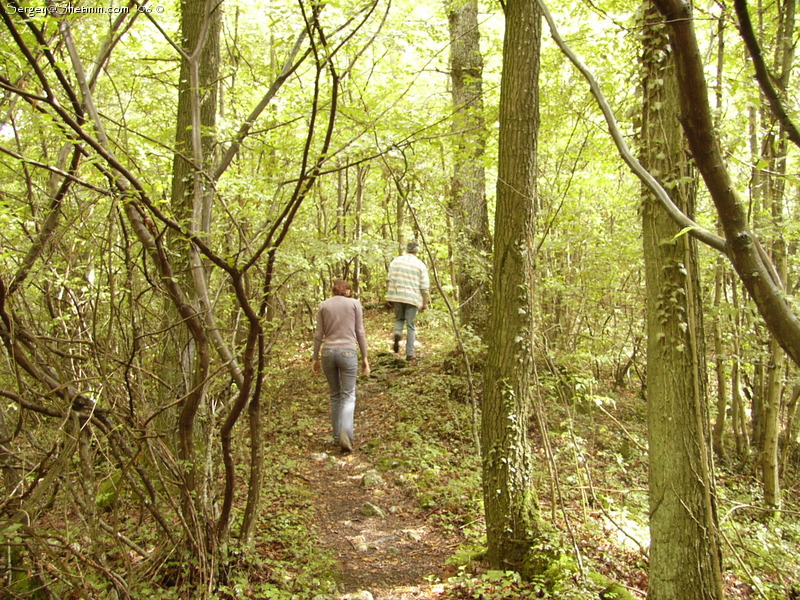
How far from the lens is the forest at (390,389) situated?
284 centimetres

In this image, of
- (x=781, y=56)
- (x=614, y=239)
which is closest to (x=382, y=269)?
(x=614, y=239)

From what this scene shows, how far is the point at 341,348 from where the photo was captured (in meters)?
6.69

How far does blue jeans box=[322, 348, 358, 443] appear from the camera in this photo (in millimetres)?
6695

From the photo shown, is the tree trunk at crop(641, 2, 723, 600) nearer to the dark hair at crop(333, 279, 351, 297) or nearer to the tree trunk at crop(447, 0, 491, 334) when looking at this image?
the dark hair at crop(333, 279, 351, 297)

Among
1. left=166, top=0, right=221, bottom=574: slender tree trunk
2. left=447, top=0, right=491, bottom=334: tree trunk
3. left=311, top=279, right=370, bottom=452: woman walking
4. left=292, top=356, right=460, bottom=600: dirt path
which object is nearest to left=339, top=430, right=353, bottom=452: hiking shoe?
left=311, top=279, right=370, bottom=452: woman walking

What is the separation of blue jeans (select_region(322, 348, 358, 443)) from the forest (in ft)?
1.54

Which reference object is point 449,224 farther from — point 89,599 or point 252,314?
point 89,599

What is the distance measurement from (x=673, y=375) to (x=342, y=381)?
4201 mm

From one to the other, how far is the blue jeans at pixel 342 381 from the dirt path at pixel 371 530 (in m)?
0.46

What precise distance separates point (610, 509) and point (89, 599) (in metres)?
4.77

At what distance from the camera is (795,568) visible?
535 cm

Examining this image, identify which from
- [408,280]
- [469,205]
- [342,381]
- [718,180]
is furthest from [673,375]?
[408,280]

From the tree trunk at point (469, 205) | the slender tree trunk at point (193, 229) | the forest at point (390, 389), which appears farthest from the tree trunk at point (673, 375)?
the tree trunk at point (469, 205)

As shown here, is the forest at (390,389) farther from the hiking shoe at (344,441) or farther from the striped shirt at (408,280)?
the striped shirt at (408,280)
